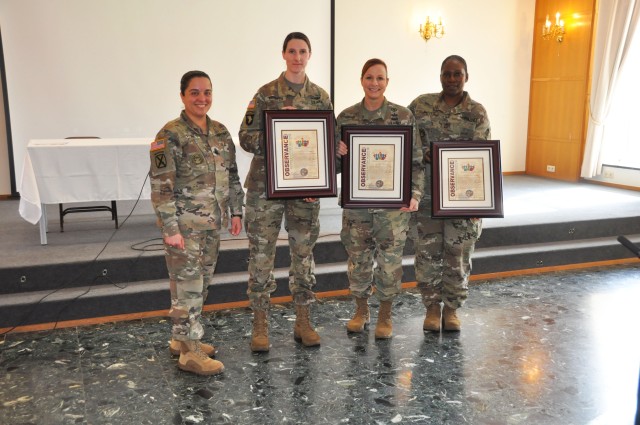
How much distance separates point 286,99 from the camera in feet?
10.4

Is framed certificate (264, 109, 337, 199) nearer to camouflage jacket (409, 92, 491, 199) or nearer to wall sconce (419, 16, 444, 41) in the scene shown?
camouflage jacket (409, 92, 491, 199)

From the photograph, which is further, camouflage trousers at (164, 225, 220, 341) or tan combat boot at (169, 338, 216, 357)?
tan combat boot at (169, 338, 216, 357)

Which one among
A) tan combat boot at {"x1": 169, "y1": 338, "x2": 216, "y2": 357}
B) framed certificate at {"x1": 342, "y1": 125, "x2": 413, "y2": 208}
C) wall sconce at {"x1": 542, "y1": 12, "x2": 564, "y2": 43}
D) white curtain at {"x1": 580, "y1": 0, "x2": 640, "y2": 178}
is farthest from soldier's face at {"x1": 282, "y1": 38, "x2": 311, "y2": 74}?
wall sconce at {"x1": 542, "y1": 12, "x2": 564, "y2": 43}

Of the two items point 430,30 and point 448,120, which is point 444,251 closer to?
point 448,120

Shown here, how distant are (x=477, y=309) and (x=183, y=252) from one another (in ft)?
7.22

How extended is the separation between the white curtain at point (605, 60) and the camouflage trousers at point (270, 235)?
5885 mm

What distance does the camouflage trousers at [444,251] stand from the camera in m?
3.50

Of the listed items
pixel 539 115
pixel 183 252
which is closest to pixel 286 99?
pixel 183 252

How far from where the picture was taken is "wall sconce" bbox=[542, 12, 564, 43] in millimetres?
8203

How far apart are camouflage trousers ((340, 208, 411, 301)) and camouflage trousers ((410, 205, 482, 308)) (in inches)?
6.3

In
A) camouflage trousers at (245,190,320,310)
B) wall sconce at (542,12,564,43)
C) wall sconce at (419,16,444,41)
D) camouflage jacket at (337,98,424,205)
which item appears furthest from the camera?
wall sconce at (542,12,564,43)

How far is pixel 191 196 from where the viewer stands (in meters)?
2.98

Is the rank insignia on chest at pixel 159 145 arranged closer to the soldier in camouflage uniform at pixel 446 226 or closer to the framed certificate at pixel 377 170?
the framed certificate at pixel 377 170

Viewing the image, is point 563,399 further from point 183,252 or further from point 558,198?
point 558,198
